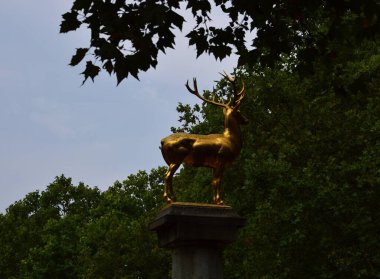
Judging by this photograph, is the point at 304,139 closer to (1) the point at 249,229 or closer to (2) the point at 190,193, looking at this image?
(1) the point at 249,229

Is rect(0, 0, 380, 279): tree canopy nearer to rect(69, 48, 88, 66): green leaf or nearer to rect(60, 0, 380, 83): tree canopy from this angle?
rect(60, 0, 380, 83): tree canopy

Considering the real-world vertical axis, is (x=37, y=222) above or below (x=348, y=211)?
above

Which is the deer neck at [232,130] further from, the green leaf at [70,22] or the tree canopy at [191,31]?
the green leaf at [70,22]

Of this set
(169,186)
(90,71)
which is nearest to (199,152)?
(169,186)

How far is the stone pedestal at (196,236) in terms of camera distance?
8859 mm

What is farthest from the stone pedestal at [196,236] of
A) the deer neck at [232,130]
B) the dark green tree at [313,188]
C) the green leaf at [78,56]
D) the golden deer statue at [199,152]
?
the dark green tree at [313,188]

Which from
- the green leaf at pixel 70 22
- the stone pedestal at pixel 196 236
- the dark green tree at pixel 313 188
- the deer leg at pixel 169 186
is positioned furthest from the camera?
the dark green tree at pixel 313 188

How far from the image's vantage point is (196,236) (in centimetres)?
885

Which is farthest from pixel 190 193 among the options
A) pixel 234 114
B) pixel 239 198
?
pixel 234 114

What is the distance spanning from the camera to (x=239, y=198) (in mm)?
18859

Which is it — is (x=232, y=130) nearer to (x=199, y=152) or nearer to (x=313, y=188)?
(x=199, y=152)

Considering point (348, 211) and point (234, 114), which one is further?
point (348, 211)

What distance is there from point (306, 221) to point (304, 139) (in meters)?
2.76

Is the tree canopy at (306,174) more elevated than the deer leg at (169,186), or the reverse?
the tree canopy at (306,174)
